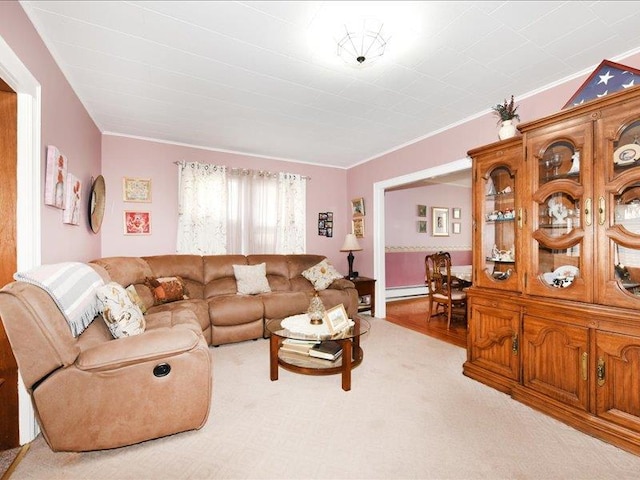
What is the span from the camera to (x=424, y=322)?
170 inches

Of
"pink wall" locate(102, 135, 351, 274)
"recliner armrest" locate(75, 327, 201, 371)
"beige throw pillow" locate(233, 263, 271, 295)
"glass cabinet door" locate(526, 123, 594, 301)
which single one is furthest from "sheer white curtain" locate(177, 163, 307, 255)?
"glass cabinet door" locate(526, 123, 594, 301)

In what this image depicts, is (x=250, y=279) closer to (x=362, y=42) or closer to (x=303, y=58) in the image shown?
(x=303, y=58)

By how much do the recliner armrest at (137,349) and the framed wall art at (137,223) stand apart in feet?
8.78

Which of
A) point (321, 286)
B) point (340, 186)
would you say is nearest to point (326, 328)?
point (321, 286)

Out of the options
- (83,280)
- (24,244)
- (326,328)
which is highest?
(24,244)

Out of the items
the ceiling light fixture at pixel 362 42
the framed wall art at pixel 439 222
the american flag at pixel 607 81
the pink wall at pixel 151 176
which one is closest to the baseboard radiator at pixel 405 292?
the framed wall art at pixel 439 222

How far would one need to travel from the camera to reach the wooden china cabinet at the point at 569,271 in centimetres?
173

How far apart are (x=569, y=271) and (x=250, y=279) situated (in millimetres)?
3221

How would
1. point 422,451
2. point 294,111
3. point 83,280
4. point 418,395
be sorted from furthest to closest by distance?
point 294,111 < point 418,395 < point 83,280 < point 422,451

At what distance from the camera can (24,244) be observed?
5.73 feet

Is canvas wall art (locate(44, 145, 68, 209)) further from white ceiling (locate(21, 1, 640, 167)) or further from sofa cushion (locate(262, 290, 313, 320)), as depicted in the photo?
sofa cushion (locate(262, 290, 313, 320))

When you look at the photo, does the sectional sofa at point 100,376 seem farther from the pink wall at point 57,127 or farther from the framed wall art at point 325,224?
the framed wall art at point 325,224

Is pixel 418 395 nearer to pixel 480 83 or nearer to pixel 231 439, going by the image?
pixel 231 439

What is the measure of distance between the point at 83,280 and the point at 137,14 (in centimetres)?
165
